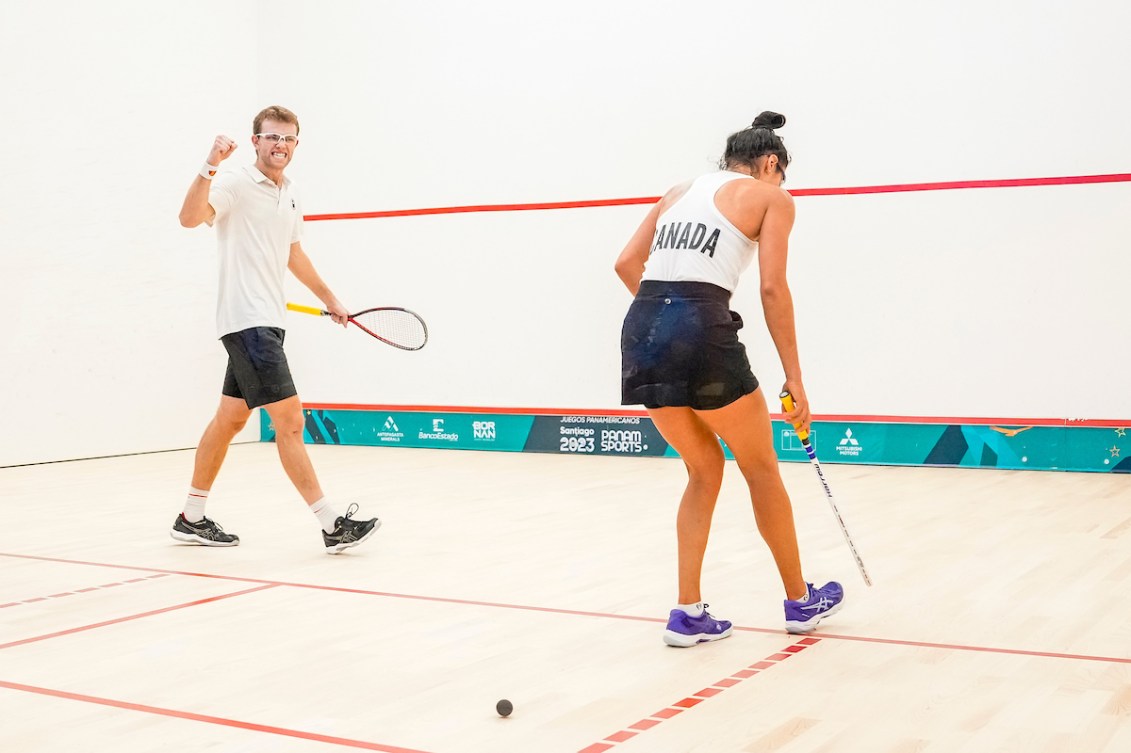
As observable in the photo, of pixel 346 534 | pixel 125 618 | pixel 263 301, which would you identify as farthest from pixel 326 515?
pixel 125 618

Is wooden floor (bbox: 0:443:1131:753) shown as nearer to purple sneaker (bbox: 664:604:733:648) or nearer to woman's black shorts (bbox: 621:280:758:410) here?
purple sneaker (bbox: 664:604:733:648)

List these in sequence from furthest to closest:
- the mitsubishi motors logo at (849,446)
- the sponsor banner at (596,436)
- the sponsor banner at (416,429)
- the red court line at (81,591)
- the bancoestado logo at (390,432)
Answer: the bancoestado logo at (390,432), the sponsor banner at (416,429), the sponsor banner at (596,436), the mitsubishi motors logo at (849,446), the red court line at (81,591)

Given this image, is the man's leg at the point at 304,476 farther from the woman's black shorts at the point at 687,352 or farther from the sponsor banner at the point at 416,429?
the sponsor banner at the point at 416,429

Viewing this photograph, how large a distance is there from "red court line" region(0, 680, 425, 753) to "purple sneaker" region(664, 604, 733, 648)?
0.71m

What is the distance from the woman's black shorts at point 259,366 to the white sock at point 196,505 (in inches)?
12.9

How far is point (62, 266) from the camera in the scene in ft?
19.7

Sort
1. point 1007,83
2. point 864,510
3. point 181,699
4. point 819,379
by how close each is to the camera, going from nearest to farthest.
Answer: point 181,699 < point 864,510 < point 1007,83 < point 819,379

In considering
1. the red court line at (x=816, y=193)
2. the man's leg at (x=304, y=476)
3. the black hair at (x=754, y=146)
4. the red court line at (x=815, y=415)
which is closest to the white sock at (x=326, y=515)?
the man's leg at (x=304, y=476)

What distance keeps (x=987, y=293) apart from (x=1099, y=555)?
2.44 m

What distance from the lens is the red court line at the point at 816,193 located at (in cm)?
536

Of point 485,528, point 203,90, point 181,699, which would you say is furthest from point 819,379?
point 181,699

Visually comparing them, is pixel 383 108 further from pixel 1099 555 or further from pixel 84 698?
pixel 84 698

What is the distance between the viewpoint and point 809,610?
241 centimetres

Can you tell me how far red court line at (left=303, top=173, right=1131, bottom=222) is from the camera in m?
5.36
